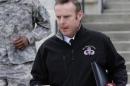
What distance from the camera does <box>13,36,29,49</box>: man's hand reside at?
4839 mm

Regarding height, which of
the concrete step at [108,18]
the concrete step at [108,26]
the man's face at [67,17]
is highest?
the man's face at [67,17]

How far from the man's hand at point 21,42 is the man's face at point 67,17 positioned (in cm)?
122

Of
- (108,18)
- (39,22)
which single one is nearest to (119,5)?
(108,18)

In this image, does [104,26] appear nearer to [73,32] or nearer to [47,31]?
[47,31]

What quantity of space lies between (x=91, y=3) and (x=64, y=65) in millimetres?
7319

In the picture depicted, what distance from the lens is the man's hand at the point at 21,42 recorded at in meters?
4.84

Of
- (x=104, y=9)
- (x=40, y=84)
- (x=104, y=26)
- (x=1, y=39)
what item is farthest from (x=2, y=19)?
(x=104, y=9)

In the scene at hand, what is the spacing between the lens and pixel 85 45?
3748mm

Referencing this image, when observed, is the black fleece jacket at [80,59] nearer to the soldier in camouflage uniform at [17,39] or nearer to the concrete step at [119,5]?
the soldier in camouflage uniform at [17,39]

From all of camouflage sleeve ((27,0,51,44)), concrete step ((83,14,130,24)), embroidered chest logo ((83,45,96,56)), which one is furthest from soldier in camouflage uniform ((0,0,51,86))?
concrete step ((83,14,130,24))

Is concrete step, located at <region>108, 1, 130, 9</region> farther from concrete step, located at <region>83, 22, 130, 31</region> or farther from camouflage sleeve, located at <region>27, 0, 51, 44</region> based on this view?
camouflage sleeve, located at <region>27, 0, 51, 44</region>

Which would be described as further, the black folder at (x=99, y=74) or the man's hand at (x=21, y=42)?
the man's hand at (x=21, y=42)

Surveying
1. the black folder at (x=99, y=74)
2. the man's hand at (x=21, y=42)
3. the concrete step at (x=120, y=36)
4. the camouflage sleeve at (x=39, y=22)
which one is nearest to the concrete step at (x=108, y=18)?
the concrete step at (x=120, y=36)

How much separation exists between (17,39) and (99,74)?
1375 mm
